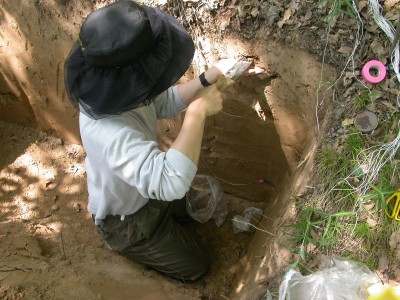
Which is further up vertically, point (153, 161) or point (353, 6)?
point (353, 6)

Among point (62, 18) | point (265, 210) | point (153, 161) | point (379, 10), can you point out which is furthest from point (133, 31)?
point (265, 210)

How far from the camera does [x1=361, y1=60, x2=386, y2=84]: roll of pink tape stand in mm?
2010

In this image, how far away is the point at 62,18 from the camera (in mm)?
2797

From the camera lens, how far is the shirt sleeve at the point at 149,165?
1697mm

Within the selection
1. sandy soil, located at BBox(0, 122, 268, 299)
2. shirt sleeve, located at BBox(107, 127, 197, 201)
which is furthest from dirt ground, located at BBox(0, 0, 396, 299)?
shirt sleeve, located at BBox(107, 127, 197, 201)

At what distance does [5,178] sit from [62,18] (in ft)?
4.45

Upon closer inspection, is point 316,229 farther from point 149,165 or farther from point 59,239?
point 59,239

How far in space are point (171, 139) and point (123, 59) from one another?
1488 millimetres

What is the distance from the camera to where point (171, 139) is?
3.03 metres

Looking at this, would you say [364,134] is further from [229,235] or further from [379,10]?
[229,235]

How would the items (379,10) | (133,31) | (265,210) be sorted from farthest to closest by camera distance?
(265,210) → (379,10) → (133,31)

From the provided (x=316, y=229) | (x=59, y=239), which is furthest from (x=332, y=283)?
(x=59, y=239)

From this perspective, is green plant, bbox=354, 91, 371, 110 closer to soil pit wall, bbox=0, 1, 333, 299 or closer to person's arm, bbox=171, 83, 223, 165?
soil pit wall, bbox=0, 1, 333, 299

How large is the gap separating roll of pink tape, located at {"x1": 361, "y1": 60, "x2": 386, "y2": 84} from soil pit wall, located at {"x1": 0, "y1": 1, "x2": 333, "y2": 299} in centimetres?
20
